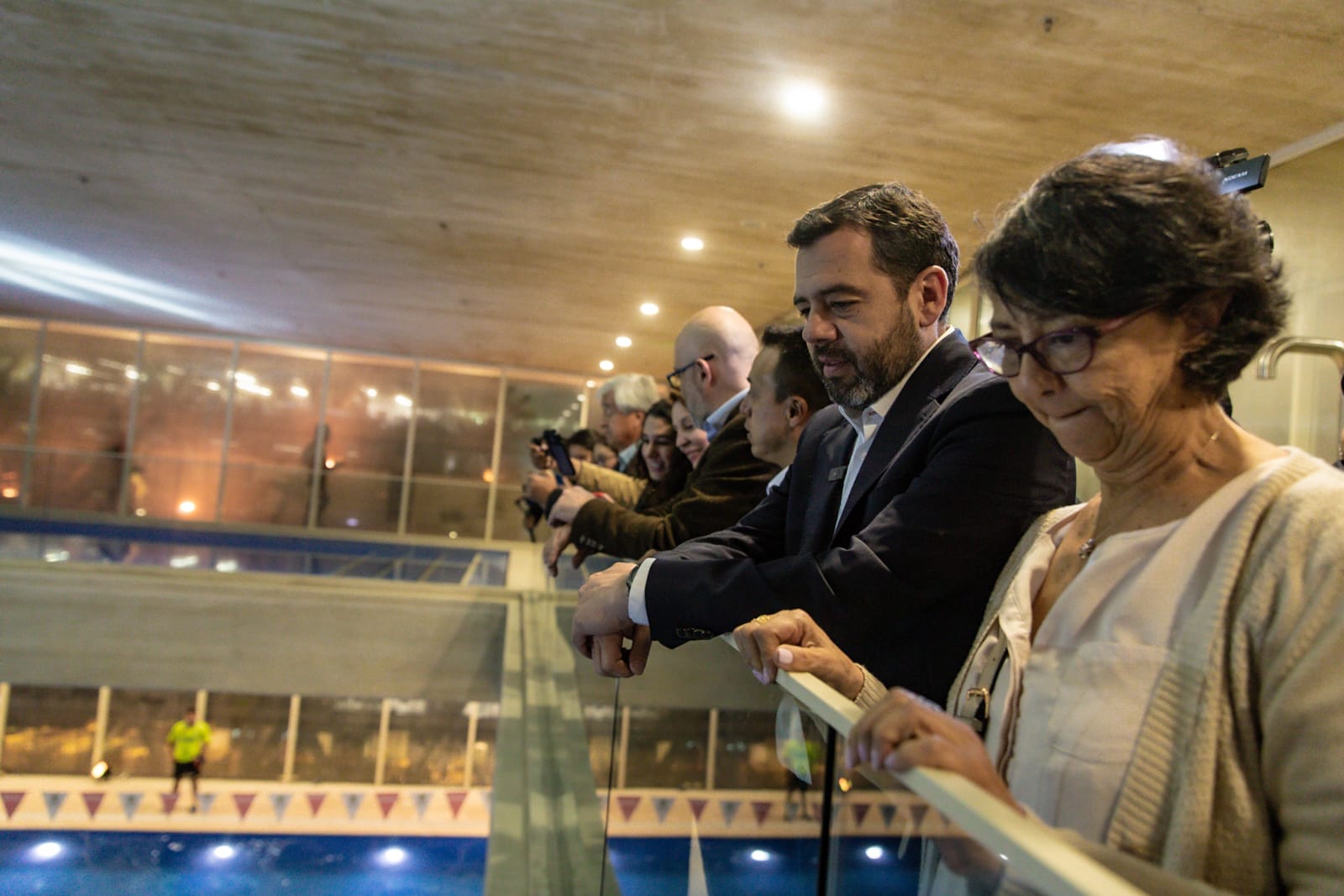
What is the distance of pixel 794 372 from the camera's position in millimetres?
2246

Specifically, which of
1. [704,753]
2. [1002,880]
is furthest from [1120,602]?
[704,753]

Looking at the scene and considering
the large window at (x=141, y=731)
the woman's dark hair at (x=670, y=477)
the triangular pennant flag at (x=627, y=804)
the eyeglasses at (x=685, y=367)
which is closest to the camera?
the triangular pennant flag at (x=627, y=804)

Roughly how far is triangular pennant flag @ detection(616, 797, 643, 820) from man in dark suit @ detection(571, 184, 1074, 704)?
284 mm

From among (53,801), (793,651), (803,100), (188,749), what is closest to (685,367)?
(803,100)

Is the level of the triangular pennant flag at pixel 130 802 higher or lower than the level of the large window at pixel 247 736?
lower

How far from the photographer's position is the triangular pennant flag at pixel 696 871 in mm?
1266

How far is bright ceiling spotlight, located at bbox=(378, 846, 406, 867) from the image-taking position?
393 inches

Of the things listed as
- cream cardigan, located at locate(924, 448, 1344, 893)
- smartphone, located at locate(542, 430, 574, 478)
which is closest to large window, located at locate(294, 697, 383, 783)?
smartphone, located at locate(542, 430, 574, 478)

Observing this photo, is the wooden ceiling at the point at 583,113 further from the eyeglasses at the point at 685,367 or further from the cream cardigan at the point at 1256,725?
the eyeglasses at the point at 685,367

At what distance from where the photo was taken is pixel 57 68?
14.4 ft

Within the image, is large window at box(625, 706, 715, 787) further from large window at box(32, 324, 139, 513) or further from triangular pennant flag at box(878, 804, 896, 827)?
large window at box(32, 324, 139, 513)

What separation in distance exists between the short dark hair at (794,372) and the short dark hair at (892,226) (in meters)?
0.57

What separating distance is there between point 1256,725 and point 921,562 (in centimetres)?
56

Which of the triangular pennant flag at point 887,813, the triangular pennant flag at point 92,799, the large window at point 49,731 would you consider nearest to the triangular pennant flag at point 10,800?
the large window at point 49,731
